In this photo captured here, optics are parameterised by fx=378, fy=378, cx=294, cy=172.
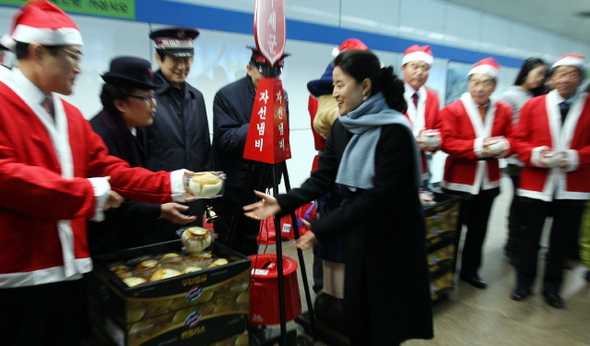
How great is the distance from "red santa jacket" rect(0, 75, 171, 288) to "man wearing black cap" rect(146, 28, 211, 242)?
2.26ft

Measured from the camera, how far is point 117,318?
1300 millimetres

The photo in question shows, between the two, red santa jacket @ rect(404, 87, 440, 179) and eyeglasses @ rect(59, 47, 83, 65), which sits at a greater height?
eyeglasses @ rect(59, 47, 83, 65)

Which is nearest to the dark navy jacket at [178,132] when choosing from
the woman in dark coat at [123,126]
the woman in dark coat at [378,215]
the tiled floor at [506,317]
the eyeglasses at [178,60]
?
the eyeglasses at [178,60]

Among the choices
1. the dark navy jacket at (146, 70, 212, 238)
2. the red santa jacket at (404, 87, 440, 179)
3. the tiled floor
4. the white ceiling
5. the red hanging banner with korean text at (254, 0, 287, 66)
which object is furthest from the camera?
the white ceiling

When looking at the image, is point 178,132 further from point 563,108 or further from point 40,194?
point 563,108

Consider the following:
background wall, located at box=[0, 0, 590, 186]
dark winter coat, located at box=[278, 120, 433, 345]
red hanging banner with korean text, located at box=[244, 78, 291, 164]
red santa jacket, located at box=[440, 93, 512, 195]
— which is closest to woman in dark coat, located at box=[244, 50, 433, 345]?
dark winter coat, located at box=[278, 120, 433, 345]

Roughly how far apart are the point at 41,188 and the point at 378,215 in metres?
1.14

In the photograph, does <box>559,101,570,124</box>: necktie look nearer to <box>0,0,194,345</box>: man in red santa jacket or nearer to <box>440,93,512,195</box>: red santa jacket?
<box>440,93,512,195</box>: red santa jacket

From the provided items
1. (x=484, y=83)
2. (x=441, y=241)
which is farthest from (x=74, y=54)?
(x=484, y=83)

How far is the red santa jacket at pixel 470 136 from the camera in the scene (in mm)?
2812

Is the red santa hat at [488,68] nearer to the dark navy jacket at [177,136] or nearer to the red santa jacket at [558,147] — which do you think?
the red santa jacket at [558,147]

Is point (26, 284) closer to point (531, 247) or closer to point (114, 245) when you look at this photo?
point (114, 245)

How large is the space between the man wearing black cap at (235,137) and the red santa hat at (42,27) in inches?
46.7

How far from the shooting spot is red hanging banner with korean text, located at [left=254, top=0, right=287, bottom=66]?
5.63ft
